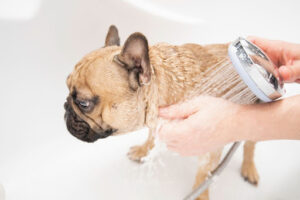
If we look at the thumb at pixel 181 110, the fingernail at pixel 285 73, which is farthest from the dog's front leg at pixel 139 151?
the fingernail at pixel 285 73

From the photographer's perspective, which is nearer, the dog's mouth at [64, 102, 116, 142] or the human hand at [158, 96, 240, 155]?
the human hand at [158, 96, 240, 155]

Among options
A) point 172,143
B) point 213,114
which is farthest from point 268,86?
point 172,143

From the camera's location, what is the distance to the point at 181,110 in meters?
0.95

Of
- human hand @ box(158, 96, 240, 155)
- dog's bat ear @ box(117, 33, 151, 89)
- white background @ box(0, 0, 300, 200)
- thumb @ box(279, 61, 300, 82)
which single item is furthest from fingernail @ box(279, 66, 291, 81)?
white background @ box(0, 0, 300, 200)

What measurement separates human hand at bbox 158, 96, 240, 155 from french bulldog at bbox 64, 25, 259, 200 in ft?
0.17

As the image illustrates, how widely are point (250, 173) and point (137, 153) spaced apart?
60cm

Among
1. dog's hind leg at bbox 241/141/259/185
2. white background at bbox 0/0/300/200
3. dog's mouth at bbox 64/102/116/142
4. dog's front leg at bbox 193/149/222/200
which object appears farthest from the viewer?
dog's hind leg at bbox 241/141/259/185

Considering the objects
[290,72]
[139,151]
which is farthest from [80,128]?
[290,72]

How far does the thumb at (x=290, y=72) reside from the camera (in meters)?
0.89

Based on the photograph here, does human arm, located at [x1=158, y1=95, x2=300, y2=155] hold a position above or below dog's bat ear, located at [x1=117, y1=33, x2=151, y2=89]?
below

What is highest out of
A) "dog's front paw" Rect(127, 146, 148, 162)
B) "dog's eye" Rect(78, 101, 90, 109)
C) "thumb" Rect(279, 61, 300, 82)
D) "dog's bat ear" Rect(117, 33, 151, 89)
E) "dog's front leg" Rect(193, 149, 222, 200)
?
"dog's bat ear" Rect(117, 33, 151, 89)

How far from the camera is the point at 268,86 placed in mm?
791

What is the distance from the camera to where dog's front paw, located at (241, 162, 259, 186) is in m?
1.52

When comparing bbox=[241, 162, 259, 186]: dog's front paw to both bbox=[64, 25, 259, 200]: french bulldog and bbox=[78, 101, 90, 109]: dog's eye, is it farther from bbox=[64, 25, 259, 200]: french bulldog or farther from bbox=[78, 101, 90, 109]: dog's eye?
bbox=[78, 101, 90, 109]: dog's eye
